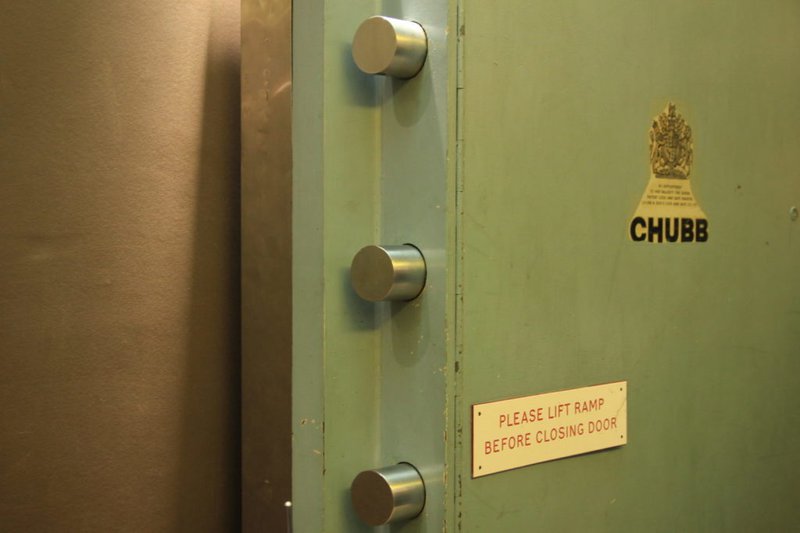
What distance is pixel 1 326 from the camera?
1458 mm

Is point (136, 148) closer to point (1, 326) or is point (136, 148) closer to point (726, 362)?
point (1, 326)

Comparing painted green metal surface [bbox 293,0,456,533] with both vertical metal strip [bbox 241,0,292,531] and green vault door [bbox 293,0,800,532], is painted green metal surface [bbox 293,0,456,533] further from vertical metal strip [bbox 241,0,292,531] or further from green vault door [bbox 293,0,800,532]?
vertical metal strip [bbox 241,0,292,531]

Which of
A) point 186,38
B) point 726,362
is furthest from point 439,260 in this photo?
point 186,38

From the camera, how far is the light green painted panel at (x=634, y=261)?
3.50 ft

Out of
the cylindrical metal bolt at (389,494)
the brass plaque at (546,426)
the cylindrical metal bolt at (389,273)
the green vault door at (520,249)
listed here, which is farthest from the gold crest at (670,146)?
the cylindrical metal bolt at (389,494)

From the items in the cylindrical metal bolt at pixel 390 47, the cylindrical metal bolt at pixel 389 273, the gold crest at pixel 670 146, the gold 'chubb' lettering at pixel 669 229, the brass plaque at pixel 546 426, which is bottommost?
the brass plaque at pixel 546 426

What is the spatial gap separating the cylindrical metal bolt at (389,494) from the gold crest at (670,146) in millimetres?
627

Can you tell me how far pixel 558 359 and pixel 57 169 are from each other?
3.30 feet

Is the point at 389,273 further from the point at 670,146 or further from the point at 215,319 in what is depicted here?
the point at 215,319

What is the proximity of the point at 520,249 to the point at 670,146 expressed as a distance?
0.38m

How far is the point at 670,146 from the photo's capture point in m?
1.30

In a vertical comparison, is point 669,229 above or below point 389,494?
above

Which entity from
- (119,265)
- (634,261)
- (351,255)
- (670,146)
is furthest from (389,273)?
(119,265)

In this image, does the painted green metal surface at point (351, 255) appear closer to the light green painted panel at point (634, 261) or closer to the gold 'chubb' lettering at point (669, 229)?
the light green painted panel at point (634, 261)
